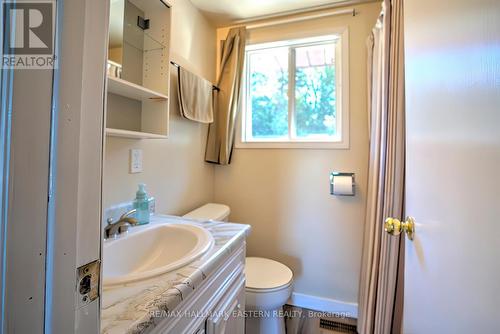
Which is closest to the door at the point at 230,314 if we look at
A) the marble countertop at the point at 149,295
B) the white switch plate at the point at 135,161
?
the marble countertop at the point at 149,295

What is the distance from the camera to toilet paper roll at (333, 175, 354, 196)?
167cm

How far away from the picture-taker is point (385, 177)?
1373 mm

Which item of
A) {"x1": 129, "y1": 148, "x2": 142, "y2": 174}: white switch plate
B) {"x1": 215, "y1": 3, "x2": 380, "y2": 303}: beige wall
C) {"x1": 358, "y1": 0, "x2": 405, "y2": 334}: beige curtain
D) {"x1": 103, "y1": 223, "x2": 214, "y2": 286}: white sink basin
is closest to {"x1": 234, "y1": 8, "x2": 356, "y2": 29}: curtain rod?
{"x1": 215, "y1": 3, "x2": 380, "y2": 303}: beige wall

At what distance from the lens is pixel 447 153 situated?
1.84 feet

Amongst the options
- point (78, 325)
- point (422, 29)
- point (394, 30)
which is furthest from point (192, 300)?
point (394, 30)

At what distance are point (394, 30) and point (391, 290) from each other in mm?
1439

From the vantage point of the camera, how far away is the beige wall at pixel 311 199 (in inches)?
67.8

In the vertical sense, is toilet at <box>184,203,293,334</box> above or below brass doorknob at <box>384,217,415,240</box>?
below

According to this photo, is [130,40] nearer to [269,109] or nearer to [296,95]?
[269,109]

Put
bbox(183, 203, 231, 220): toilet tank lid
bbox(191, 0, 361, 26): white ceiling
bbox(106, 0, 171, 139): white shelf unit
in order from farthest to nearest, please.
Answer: bbox(191, 0, 361, 26): white ceiling → bbox(183, 203, 231, 220): toilet tank lid → bbox(106, 0, 171, 139): white shelf unit

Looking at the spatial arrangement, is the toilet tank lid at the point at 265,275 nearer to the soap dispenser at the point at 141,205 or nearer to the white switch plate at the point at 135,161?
the soap dispenser at the point at 141,205
